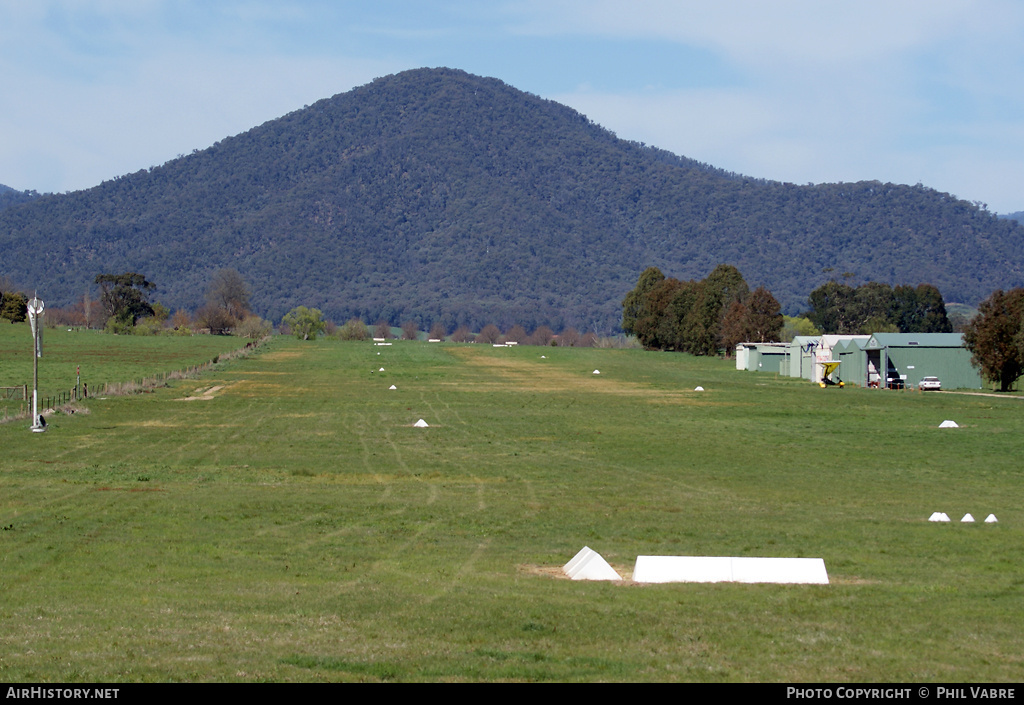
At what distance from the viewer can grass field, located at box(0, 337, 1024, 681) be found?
8.04 metres

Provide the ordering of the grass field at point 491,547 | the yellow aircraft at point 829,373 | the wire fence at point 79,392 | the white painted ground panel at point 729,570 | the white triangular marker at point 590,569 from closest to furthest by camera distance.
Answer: the grass field at point 491,547 < the white painted ground panel at point 729,570 < the white triangular marker at point 590,569 < the wire fence at point 79,392 < the yellow aircraft at point 829,373

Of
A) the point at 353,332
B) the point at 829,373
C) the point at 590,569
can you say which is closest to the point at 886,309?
the point at 829,373

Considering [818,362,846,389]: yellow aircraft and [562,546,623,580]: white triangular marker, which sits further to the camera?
[818,362,846,389]: yellow aircraft

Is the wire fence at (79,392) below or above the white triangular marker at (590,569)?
below

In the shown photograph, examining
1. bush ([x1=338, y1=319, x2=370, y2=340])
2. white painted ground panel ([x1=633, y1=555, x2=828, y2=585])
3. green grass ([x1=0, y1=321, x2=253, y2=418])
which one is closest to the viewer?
white painted ground panel ([x1=633, y1=555, x2=828, y2=585])

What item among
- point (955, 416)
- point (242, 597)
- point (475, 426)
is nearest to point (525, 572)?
point (242, 597)

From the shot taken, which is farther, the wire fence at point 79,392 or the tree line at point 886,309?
the tree line at point 886,309

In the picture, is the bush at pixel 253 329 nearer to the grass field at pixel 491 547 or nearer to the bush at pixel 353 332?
the bush at pixel 353 332

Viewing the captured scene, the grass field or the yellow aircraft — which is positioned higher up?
the grass field

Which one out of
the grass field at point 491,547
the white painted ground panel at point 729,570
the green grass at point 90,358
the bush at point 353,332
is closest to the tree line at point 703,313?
the green grass at point 90,358

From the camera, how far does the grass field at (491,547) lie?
26.4ft

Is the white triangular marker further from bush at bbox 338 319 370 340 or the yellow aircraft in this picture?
bush at bbox 338 319 370 340

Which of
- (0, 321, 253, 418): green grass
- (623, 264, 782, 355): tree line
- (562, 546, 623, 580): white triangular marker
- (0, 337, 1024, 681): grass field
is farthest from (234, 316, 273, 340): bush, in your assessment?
(562, 546, 623, 580): white triangular marker

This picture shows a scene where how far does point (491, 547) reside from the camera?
569 inches
